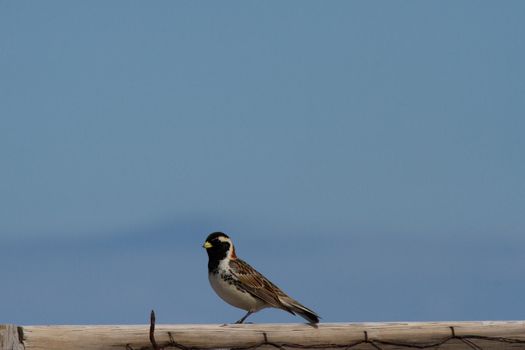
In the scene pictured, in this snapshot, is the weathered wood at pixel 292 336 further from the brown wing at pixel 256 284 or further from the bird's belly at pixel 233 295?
the bird's belly at pixel 233 295

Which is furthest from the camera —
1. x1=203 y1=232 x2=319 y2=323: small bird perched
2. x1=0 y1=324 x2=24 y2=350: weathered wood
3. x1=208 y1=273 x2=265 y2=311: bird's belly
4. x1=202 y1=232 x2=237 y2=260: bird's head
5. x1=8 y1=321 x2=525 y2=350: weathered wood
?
x1=202 y1=232 x2=237 y2=260: bird's head

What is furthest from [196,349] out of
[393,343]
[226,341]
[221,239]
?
[221,239]

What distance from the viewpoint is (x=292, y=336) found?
661cm

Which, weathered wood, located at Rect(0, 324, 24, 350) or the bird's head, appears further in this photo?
the bird's head

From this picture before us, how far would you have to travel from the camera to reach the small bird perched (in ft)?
30.0

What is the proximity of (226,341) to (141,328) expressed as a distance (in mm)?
538

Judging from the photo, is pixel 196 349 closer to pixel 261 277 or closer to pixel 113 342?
pixel 113 342

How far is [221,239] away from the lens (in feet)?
33.5

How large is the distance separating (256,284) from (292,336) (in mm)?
2781

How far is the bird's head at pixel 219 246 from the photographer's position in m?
10.1

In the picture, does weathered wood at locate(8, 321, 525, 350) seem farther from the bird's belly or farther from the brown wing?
the bird's belly

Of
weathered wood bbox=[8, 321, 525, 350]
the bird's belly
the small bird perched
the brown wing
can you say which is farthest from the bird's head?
weathered wood bbox=[8, 321, 525, 350]

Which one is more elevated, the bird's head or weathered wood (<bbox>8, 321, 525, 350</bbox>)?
the bird's head

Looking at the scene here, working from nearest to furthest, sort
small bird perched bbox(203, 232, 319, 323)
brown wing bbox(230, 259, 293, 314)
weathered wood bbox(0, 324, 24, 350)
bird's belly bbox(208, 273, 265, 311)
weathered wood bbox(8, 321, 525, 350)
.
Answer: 1. weathered wood bbox(0, 324, 24, 350)
2. weathered wood bbox(8, 321, 525, 350)
3. brown wing bbox(230, 259, 293, 314)
4. small bird perched bbox(203, 232, 319, 323)
5. bird's belly bbox(208, 273, 265, 311)
